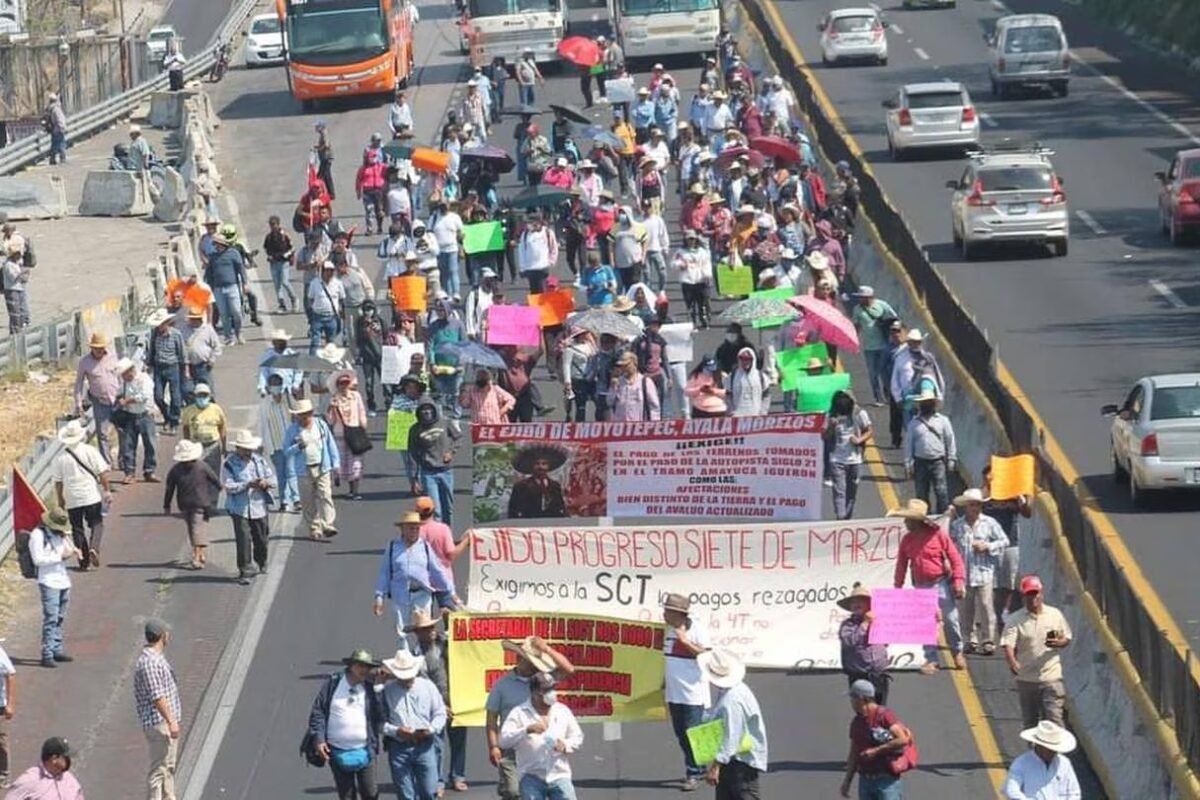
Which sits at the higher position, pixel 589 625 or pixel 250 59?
pixel 589 625

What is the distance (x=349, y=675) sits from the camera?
17953 millimetres

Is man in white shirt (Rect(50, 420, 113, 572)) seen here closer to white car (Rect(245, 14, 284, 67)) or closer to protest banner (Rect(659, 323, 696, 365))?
protest banner (Rect(659, 323, 696, 365))

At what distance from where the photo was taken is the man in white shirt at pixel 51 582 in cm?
2336

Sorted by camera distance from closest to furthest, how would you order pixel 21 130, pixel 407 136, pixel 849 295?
pixel 849 295 < pixel 407 136 < pixel 21 130

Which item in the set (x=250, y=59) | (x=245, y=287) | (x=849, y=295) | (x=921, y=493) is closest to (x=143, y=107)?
(x=250, y=59)

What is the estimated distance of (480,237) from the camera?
37281 millimetres

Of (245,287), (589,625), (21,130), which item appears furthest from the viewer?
(21,130)

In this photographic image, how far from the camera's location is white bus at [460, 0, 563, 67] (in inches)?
2432

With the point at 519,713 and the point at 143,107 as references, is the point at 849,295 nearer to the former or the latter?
the point at 519,713

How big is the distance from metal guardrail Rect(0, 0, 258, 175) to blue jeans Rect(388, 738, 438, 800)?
44650 millimetres

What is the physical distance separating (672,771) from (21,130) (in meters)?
69.8

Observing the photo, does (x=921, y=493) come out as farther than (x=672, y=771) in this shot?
Yes

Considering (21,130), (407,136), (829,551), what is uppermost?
(829,551)

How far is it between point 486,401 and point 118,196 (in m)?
29.5
